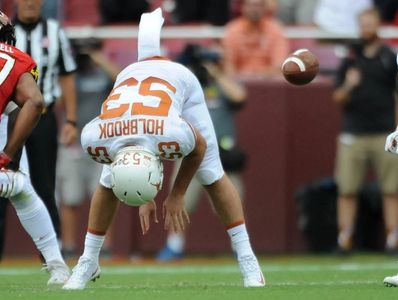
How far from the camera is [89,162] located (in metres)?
11.9

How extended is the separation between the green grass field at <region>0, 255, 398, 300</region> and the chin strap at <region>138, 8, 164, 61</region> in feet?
4.36

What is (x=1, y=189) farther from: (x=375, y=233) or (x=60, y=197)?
(x=375, y=233)

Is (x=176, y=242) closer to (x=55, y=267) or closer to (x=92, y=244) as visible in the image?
(x=55, y=267)

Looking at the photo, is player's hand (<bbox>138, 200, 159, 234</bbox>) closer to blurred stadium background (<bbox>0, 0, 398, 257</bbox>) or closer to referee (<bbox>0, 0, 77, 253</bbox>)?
referee (<bbox>0, 0, 77, 253</bbox>)

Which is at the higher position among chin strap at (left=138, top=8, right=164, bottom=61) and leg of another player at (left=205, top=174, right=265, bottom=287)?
chin strap at (left=138, top=8, right=164, bottom=61)

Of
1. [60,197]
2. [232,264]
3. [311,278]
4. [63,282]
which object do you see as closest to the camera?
[63,282]

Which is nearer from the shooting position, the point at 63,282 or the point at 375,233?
the point at 63,282

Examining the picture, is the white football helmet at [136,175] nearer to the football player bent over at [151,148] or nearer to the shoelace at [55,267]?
the football player bent over at [151,148]

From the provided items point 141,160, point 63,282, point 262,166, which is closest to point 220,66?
point 262,166

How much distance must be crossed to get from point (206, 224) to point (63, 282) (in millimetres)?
4729

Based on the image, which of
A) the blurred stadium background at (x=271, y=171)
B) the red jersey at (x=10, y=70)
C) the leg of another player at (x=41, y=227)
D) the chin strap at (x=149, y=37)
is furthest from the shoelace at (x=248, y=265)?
the blurred stadium background at (x=271, y=171)

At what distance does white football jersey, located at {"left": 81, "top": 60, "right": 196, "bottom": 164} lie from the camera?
671 cm

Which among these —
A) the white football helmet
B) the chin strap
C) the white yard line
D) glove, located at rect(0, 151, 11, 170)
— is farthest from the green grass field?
the chin strap

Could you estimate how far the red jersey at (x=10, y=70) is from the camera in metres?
7.23
